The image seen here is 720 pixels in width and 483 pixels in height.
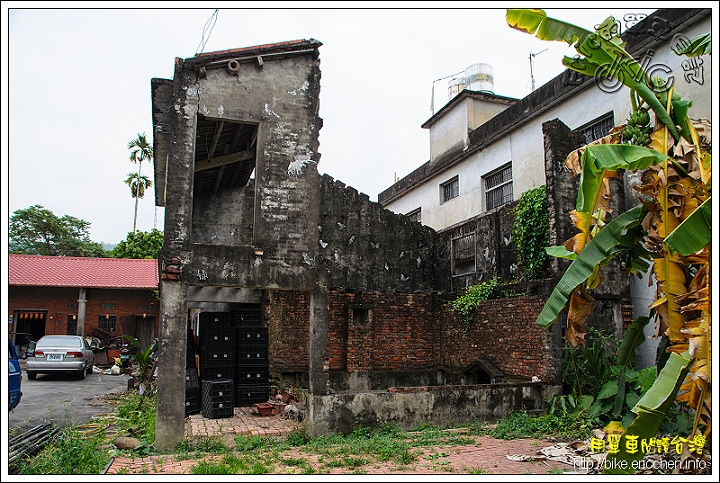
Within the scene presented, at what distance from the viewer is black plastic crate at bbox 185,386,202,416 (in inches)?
453

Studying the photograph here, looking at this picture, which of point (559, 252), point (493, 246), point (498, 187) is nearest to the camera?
point (559, 252)

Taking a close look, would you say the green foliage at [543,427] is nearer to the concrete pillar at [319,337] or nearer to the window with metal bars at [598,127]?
the concrete pillar at [319,337]

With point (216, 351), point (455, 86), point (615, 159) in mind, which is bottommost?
point (216, 351)

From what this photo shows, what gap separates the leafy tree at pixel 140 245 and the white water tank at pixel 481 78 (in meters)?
21.0

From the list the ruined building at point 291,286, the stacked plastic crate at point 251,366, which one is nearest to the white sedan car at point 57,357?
the ruined building at point 291,286

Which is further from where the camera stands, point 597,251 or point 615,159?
point 597,251

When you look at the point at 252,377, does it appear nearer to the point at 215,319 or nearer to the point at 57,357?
the point at 215,319

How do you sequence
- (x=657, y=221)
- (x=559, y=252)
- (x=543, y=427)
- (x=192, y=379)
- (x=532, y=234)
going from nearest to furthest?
(x=657, y=221) < (x=559, y=252) < (x=543, y=427) < (x=532, y=234) < (x=192, y=379)

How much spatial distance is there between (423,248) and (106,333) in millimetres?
14626

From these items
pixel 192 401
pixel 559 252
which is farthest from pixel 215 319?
pixel 559 252

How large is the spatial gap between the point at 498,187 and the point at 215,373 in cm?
981

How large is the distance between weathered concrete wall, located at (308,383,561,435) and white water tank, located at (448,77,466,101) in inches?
530

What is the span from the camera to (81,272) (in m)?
24.2

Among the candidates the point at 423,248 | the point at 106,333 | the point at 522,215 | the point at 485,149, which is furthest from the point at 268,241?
the point at 106,333
